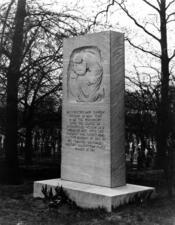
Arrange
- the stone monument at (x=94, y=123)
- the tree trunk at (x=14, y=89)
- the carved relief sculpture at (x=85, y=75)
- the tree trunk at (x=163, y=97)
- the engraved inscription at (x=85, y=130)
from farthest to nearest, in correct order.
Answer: the tree trunk at (x=163, y=97)
the tree trunk at (x=14, y=89)
the carved relief sculpture at (x=85, y=75)
the engraved inscription at (x=85, y=130)
the stone monument at (x=94, y=123)

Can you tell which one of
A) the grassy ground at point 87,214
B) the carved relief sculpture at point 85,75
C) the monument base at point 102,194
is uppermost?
the carved relief sculpture at point 85,75

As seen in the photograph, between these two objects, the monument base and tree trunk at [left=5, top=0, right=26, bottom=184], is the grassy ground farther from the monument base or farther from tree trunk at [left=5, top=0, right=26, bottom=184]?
tree trunk at [left=5, top=0, right=26, bottom=184]

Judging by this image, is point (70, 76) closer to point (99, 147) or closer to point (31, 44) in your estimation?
point (99, 147)

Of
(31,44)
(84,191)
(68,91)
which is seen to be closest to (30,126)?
(31,44)

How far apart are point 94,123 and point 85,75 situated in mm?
1016

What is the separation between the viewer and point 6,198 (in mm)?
8031

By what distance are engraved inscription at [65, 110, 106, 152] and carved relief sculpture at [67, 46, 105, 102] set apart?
0.31 meters

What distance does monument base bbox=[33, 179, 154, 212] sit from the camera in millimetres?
6543

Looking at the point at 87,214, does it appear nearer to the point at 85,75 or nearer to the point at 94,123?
the point at 94,123

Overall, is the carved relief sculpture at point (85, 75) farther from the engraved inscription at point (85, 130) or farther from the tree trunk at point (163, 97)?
the tree trunk at point (163, 97)

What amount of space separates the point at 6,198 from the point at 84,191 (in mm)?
1973

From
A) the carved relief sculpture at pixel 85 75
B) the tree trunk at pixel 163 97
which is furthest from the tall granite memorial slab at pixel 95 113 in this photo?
the tree trunk at pixel 163 97

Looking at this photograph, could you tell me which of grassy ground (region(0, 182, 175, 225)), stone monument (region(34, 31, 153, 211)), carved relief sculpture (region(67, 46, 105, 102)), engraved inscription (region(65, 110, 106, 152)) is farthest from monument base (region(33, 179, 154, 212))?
carved relief sculpture (region(67, 46, 105, 102))

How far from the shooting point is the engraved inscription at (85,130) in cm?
744
